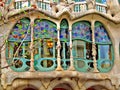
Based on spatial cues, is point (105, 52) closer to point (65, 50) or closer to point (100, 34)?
point (100, 34)

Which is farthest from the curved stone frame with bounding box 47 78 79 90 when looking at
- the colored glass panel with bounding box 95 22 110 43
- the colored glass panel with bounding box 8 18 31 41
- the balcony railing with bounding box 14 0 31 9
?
the balcony railing with bounding box 14 0 31 9

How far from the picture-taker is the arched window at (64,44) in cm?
1734

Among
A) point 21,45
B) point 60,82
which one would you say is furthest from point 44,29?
point 60,82

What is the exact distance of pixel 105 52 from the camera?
1847 centimetres

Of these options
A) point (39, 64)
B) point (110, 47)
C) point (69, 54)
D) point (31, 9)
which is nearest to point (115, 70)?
point (110, 47)

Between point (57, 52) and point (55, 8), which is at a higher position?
point (55, 8)

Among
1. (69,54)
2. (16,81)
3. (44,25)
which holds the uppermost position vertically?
(44,25)

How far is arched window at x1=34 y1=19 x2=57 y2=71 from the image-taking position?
56.4 feet

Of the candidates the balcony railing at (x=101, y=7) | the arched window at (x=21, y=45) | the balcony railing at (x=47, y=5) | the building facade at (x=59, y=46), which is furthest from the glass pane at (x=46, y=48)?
the balcony railing at (x=101, y=7)

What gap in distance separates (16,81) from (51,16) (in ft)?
10.9

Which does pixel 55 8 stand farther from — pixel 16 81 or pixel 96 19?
pixel 16 81

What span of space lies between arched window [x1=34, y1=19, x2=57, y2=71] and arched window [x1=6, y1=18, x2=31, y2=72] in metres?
0.41

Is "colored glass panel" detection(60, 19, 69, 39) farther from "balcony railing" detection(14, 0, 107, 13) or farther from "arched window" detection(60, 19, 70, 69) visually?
"balcony railing" detection(14, 0, 107, 13)

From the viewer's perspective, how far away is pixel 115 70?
18.3 metres
